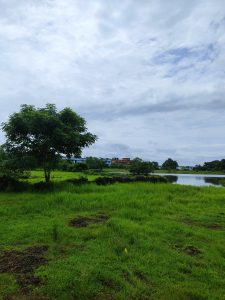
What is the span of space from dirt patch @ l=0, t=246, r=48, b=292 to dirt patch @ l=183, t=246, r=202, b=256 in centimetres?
294

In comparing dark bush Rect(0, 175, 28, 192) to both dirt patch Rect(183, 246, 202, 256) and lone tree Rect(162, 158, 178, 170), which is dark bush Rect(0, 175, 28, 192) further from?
lone tree Rect(162, 158, 178, 170)

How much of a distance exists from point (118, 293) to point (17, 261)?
6.90 feet

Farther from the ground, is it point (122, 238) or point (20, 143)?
point (20, 143)

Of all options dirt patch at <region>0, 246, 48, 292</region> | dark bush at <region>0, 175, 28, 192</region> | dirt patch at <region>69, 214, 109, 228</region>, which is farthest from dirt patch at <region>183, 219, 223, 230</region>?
dark bush at <region>0, 175, 28, 192</region>

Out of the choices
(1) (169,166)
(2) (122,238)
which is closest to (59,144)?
(2) (122,238)

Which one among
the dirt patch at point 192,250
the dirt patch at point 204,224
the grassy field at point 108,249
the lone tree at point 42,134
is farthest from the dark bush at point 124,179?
the dirt patch at point 192,250

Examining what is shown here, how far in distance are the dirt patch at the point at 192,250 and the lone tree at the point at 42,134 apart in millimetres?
9503

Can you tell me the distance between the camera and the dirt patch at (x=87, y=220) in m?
9.23

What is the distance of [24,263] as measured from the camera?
6.24 m

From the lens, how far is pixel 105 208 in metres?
11.9

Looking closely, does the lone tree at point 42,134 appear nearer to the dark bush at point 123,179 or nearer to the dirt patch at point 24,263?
the dark bush at point 123,179

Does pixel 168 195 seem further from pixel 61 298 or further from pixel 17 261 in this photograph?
pixel 61 298

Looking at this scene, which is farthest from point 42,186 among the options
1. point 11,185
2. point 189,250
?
point 189,250

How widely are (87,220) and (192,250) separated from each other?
325cm
